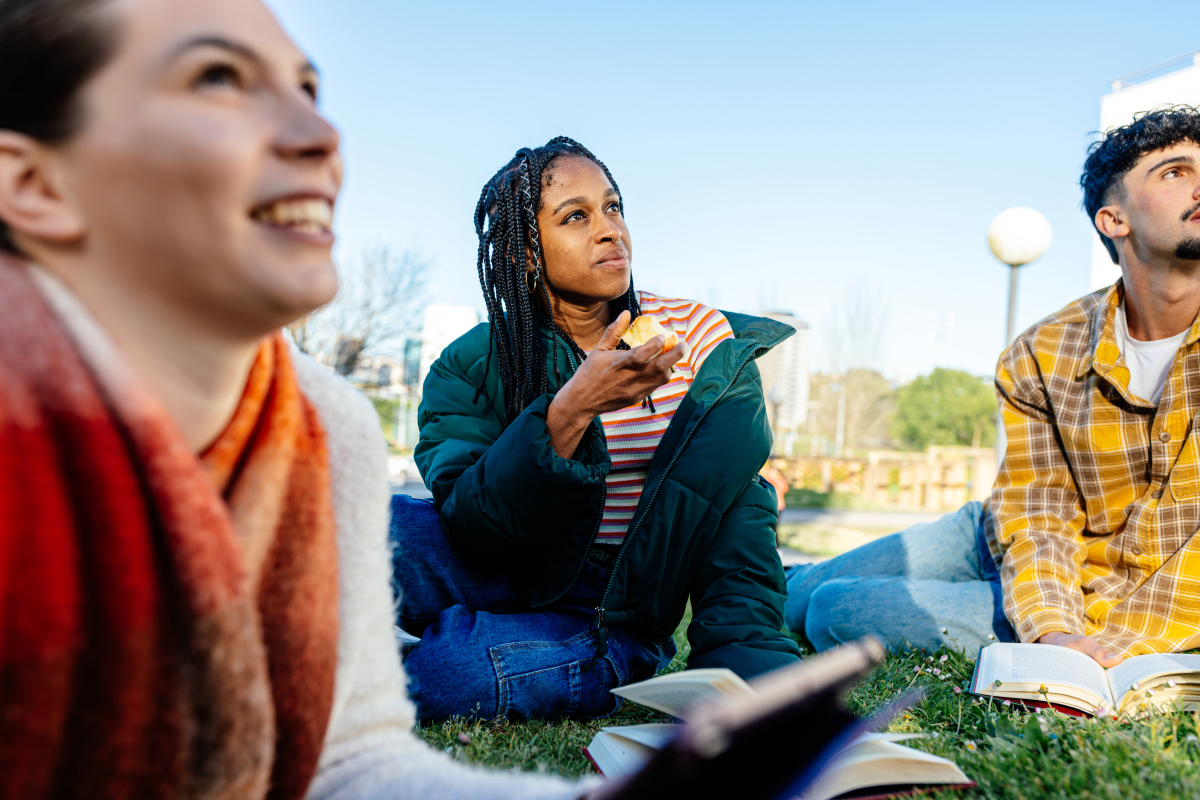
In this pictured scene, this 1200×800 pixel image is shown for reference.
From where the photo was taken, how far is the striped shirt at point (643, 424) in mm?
2754

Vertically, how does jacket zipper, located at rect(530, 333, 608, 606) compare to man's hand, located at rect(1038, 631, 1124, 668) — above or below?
above

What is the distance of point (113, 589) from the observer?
878 millimetres

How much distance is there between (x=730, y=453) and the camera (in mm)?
2572

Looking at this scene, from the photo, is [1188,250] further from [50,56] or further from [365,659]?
[50,56]

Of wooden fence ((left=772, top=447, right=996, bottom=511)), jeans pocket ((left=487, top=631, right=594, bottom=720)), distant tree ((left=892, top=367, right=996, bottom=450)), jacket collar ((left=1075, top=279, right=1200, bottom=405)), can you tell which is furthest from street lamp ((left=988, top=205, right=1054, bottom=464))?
distant tree ((left=892, top=367, right=996, bottom=450))

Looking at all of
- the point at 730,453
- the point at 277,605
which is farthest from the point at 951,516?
the point at 277,605

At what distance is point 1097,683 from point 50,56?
284 centimetres

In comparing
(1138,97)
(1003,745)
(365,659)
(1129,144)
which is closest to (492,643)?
(365,659)

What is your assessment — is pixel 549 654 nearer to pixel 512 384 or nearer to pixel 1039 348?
pixel 512 384

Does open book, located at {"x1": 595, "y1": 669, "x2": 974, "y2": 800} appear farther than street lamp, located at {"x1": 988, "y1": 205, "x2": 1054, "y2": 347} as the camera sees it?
No

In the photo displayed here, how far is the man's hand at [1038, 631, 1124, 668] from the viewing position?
2754mm

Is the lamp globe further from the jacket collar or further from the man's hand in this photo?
the man's hand

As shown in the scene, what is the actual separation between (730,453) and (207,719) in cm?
184

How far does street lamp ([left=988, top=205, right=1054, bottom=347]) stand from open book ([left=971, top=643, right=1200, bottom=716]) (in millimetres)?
6431
